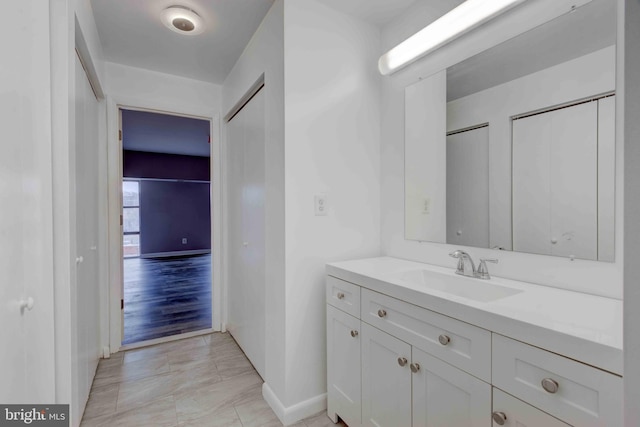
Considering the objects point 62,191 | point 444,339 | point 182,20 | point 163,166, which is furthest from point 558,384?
point 163,166

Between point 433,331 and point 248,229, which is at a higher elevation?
point 248,229

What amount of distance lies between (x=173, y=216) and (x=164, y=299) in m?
4.36

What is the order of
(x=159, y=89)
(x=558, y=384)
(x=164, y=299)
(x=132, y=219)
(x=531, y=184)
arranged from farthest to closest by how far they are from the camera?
1. (x=132, y=219)
2. (x=164, y=299)
3. (x=159, y=89)
4. (x=531, y=184)
5. (x=558, y=384)

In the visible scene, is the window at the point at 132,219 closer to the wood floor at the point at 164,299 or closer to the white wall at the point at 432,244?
the wood floor at the point at 164,299

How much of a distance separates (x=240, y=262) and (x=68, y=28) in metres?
1.82

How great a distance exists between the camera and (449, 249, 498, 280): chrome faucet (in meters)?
1.34

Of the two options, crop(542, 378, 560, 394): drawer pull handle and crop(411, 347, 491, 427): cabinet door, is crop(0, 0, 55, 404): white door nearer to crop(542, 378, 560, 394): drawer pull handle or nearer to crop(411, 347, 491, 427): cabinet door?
crop(411, 347, 491, 427): cabinet door

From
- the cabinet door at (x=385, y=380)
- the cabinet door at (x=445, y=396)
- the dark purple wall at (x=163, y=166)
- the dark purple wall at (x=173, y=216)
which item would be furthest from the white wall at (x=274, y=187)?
the dark purple wall at (x=173, y=216)

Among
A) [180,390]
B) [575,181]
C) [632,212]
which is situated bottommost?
[180,390]

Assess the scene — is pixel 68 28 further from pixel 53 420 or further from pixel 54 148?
pixel 53 420

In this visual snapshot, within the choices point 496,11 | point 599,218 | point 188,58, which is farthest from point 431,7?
point 188,58

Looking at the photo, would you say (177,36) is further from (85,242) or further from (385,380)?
(385,380)

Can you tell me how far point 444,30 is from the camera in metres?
1.50

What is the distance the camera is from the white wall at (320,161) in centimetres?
166
